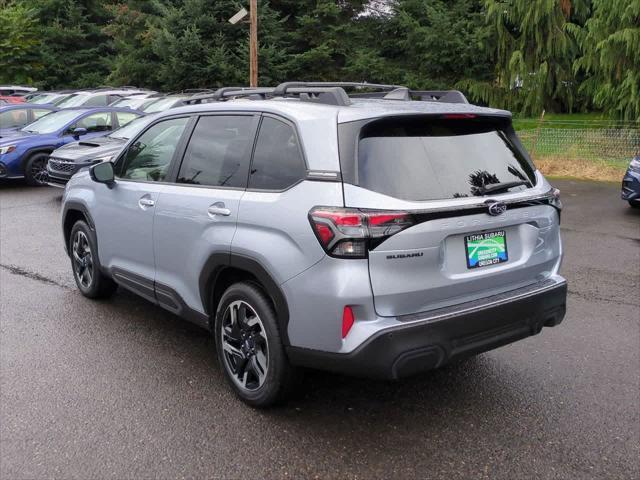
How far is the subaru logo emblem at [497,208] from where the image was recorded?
129 inches

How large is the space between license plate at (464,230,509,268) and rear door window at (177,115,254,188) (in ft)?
4.36

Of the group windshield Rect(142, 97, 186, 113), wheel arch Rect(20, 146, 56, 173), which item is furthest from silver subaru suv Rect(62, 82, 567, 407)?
windshield Rect(142, 97, 186, 113)

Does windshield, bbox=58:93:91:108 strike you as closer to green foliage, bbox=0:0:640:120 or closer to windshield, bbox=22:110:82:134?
windshield, bbox=22:110:82:134

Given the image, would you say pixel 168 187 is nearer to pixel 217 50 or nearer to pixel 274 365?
pixel 274 365

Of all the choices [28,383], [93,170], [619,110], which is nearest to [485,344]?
[28,383]

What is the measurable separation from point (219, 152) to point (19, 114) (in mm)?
12121

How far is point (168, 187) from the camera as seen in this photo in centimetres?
420

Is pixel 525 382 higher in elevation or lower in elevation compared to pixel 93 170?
lower

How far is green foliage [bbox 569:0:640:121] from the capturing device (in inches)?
617

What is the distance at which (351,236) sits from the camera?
294 cm

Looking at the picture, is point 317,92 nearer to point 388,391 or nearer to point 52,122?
point 388,391

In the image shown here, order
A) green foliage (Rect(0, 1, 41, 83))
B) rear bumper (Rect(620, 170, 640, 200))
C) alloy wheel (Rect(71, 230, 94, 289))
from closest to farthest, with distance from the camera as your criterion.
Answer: alloy wheel (Rect(71, 230, 94, 289)) < rear bumper (Rect(620, 170, 640, 200)) < green foliage (Rect(0, 1, 41, 83))

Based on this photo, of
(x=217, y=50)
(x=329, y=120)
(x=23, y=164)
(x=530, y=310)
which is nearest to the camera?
(x=329, y=120)

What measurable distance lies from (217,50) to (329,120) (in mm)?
24649
